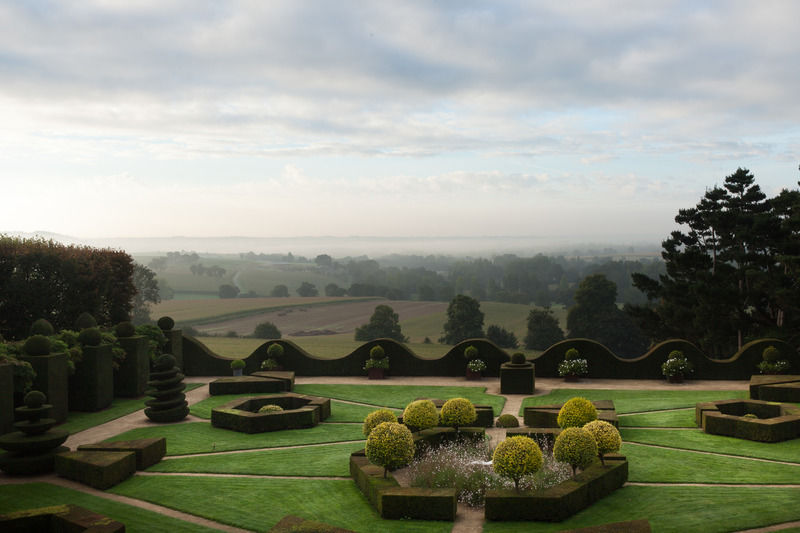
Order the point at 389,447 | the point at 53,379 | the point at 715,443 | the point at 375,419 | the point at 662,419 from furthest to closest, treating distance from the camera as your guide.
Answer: the point at 53,379, the point at 662,419, the point at 715,443, the point at 375,419, the point at 389,447

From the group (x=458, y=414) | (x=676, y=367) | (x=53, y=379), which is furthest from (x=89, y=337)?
(x=676, y=367)

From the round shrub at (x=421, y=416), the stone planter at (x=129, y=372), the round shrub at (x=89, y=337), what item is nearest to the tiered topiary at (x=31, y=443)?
the round shrub at (x=89, y=337)

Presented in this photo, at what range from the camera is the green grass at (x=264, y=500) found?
1307cm

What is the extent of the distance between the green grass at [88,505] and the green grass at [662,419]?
1458cm

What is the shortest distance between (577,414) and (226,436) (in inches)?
449

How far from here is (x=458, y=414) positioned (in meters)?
18.6

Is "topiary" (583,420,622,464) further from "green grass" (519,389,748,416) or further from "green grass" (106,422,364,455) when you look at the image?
"green grass" (519,389,748,416)

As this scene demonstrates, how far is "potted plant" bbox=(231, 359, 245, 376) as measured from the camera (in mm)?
32219

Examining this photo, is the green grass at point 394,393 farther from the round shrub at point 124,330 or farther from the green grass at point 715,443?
the round shrub at point 124,330

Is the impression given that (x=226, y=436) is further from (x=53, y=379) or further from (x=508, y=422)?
(x=508, y=422)

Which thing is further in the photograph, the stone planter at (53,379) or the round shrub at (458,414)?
the stone planter at (53,379)

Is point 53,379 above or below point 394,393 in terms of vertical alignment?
above

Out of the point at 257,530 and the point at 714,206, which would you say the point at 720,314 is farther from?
the point at 257,530

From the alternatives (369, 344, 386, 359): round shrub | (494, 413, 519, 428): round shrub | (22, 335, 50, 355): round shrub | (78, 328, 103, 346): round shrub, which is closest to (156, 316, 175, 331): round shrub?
(78, 328, 103, 346): round shrub
